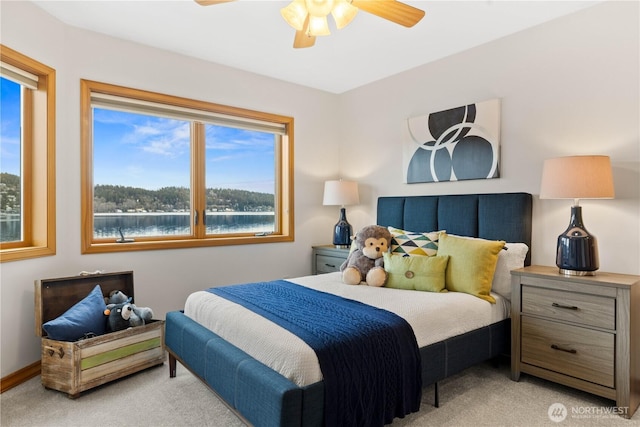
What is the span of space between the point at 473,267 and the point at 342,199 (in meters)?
1.72

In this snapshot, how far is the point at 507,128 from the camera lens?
3045 millimetres

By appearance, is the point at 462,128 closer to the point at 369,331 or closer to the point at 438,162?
the point at 438,162

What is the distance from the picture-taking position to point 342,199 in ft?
13.1

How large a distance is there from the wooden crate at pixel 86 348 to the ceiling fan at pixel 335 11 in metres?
2.11

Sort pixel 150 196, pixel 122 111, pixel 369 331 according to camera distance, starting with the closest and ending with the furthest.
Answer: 1. pixel 369 331
2. pixel 122 111
3. pixel 150 196

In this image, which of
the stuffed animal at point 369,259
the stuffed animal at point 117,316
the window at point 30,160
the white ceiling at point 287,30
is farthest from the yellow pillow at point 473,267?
the window at point 30,160

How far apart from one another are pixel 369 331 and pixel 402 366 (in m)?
0.26

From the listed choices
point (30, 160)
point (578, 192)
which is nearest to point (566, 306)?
point (578, 192)

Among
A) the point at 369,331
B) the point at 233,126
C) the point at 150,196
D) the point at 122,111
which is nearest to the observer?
the point at 369,331

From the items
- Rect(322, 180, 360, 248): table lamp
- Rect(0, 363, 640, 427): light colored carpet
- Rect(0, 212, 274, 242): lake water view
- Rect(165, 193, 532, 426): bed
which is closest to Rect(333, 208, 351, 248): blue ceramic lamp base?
Rect(322, 180, 360, 248): table lamp

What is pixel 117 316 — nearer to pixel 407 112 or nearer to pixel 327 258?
pixel 327 258

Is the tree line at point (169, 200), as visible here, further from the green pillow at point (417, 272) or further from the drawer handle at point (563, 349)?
the drawer handle at point (563, 349)

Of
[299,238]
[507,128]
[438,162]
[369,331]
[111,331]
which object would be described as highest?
[507,128]

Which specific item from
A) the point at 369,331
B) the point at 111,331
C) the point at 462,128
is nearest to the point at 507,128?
the point at 462,128
